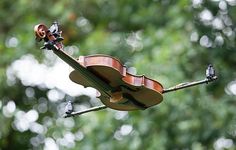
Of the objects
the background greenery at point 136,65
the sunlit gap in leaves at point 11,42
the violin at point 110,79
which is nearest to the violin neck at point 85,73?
the violin at point 110,79

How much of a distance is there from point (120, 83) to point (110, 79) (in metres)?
0.03

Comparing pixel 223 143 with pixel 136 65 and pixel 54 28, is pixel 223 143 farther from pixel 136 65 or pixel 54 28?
pixel 54 28

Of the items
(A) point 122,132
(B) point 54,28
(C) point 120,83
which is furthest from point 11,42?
(B) point 54,28

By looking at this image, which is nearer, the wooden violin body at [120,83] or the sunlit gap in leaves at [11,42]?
the wooden violin body at [120,83]

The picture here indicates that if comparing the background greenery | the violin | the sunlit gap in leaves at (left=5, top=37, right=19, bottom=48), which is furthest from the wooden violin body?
the sunlit gap in leaves at (left=5, top=37, right=19, bottom=48)

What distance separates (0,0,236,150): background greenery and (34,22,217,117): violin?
7.01ft

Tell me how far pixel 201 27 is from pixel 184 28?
0.36 feet

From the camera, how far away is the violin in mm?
1252

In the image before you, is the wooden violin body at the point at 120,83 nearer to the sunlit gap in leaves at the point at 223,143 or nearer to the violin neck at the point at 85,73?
the violin neck at the point at 85,73

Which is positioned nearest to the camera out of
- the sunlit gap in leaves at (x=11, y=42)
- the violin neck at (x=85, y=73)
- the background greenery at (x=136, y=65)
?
the violin neck at (x=85, y=73)

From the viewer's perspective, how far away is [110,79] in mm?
1397

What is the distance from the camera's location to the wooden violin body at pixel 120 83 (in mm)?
1337

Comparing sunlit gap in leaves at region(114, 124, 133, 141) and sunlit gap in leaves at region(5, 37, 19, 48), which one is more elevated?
sunlit gap in leaves at region(5, 37, 19, 48)

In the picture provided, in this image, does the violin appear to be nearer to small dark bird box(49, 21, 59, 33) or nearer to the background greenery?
small dark bird box(49, 21, 59, 33)
